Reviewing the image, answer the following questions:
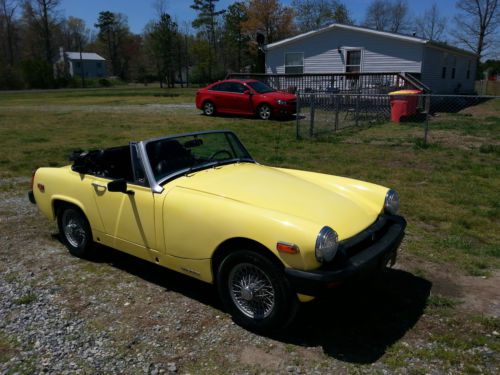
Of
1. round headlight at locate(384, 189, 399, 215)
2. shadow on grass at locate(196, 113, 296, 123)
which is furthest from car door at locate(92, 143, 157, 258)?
shadow on grass at locate(196, 113, 296, 123)

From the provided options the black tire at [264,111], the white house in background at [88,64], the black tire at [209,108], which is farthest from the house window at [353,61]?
the white house in background at [88,64]

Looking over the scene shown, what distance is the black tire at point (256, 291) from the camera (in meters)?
2.99

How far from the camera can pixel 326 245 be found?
2.86m

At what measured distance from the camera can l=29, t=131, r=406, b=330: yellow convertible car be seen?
9.66ft

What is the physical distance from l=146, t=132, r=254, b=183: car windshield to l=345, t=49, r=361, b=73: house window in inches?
745

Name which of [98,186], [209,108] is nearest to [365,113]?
[209,108]

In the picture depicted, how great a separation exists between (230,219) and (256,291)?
1.82 feet

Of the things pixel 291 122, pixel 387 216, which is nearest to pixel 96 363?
pixel 387 216

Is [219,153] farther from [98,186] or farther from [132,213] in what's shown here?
[98,186]

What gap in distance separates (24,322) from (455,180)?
680cm

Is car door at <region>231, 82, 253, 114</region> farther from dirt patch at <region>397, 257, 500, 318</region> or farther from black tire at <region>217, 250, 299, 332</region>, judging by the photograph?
black tire at <region>217, 250, 299, 332</region>

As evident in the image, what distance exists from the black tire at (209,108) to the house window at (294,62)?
814 cm

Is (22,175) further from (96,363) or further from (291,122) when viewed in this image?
(291,122)

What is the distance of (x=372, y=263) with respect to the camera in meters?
3.06
